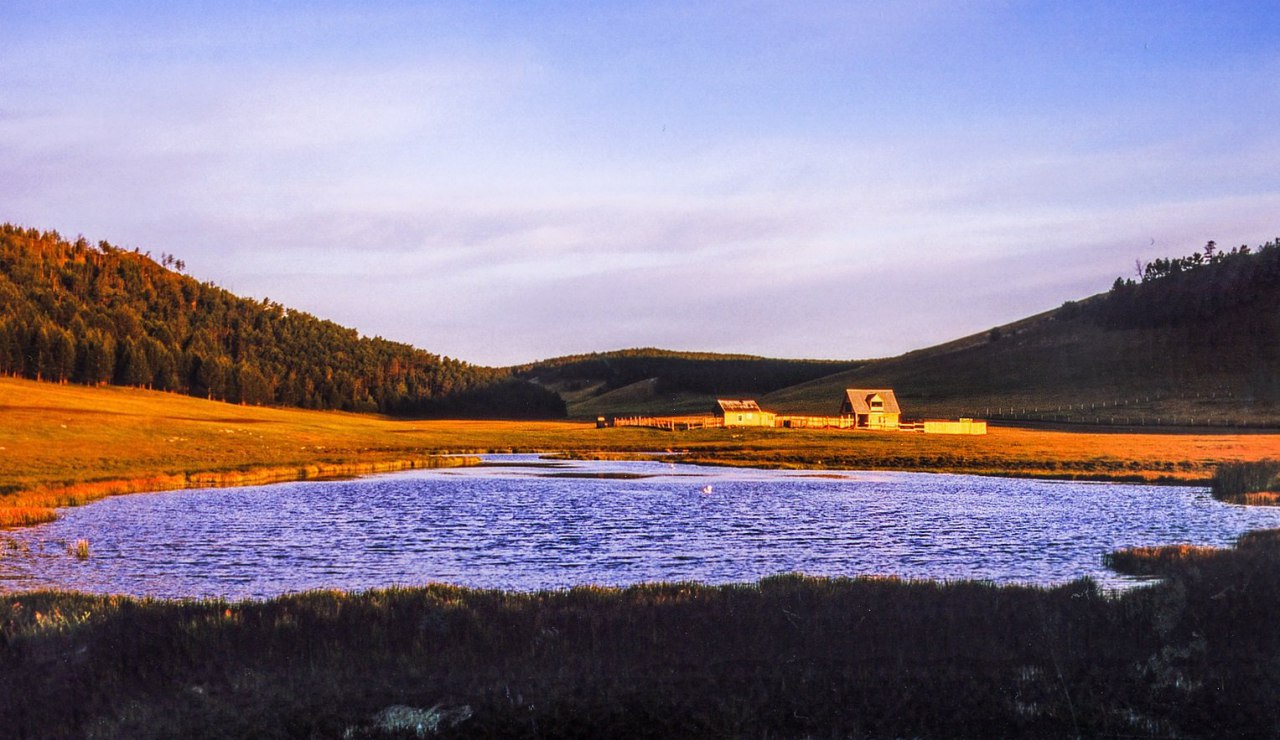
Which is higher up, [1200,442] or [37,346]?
[37,346]

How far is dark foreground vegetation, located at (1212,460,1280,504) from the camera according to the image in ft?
137

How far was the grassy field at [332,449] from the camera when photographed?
166 feet

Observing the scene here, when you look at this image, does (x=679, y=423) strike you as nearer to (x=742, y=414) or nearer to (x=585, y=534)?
(x=742, y=414)

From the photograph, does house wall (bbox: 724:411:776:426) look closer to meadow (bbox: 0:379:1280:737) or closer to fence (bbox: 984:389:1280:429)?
fence (bbox: 984:389:1280:429)

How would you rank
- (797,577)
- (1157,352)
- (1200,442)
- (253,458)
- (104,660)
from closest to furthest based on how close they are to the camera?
(104,660) < (797,577) < (253,458) < (1200,442) < (1157,352)

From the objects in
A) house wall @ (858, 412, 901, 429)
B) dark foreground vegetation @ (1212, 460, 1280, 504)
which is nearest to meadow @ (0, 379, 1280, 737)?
dark foreground vegetation @ (1212, 460, 1280, 504)

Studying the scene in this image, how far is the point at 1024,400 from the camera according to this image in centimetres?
16975

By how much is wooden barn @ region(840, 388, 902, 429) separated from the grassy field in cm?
2895

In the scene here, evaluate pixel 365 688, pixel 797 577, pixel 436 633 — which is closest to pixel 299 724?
pixel 365 688

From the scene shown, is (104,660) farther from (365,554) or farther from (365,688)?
(365,554)

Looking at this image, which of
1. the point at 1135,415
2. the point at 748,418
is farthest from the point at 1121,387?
the point at 748,418

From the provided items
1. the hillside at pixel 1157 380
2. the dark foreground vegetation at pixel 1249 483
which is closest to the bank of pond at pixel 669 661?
the dark foreground vegetation at pixel 1249 483

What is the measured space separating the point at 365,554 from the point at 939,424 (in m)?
106

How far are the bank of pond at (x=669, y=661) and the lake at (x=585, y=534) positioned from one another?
5145 mm
